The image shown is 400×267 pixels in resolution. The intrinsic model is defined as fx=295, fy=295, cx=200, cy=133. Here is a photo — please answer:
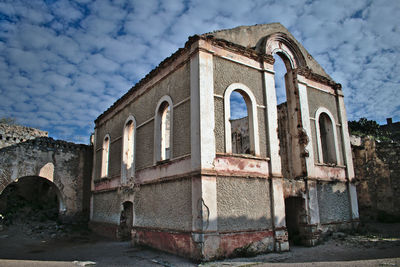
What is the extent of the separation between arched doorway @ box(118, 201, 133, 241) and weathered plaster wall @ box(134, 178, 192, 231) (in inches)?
67.6

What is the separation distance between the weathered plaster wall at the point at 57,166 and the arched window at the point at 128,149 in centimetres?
465

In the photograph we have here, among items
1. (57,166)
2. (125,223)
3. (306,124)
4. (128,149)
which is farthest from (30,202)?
(306,124)

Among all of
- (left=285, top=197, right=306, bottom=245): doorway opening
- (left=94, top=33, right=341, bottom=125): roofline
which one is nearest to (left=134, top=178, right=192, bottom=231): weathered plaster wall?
(left=94, top=33, right=341, bottom=125): roofline

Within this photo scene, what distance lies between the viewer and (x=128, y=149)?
1293 centimetres

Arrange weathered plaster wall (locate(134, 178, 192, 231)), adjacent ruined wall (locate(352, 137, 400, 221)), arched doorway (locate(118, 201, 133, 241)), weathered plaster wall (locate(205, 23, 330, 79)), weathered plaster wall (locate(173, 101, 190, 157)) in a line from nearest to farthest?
weathered plaster wall (locate(134, 178, 192, 231))
weathered plaster wall (locate(173, 101, 190, 157))
weathered plaster wall (locate(205, 23, 330, 79))
arched doorway (locate(118, 201, 133, 241))
adjacent ruined wall (locate(352, 137, 400, 221))

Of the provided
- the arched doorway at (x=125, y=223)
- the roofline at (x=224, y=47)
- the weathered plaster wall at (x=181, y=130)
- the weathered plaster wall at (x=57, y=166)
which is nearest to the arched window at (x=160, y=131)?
the weathered plaster wall at (x=181, y=130)

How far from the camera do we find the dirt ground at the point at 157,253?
7289mm

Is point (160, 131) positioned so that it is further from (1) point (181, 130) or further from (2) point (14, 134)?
(2) point (14, 134)

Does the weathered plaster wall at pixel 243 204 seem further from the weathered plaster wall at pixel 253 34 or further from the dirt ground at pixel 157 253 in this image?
the weathered plaster wall at pixel 253 34

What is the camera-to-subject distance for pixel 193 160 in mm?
7996

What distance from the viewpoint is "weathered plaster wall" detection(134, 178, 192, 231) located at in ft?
26.7

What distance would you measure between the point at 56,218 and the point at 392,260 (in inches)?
587

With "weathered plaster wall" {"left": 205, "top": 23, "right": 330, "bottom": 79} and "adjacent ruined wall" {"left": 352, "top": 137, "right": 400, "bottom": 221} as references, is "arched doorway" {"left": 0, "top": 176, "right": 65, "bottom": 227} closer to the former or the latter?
"weathered plaster wall" {"left": 205, "top": 23, "right": 330, "bottom": 79}

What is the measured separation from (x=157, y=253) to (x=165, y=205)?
1.40m
